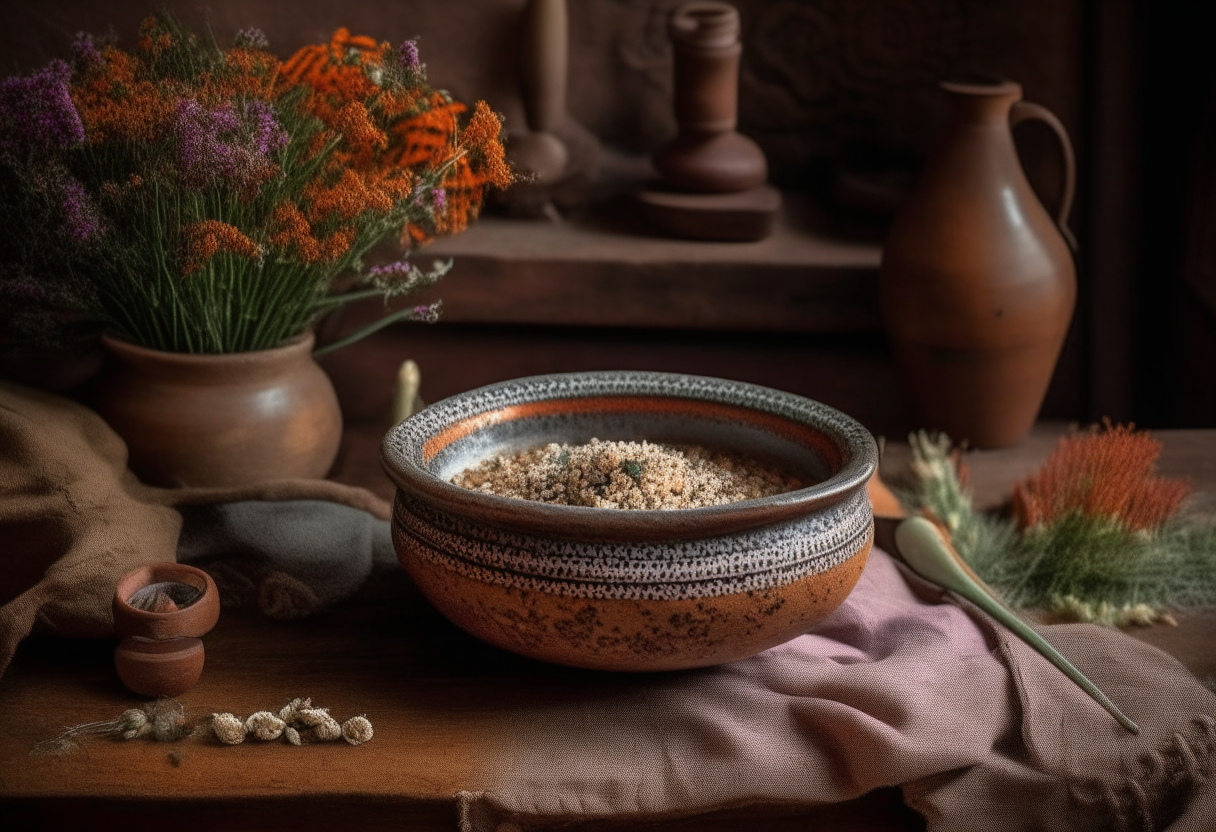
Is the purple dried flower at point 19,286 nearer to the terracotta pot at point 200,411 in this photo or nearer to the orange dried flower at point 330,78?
the terracotta pot at point 200,411

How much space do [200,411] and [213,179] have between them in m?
0.24

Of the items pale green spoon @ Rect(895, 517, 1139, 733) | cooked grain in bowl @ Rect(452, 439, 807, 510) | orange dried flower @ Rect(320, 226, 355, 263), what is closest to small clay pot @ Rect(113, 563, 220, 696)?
cooked grain in bowl @ Rect(452, 439, 807, 510)

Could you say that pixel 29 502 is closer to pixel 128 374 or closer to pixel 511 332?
pixel 128 374

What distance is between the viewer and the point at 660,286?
1649 millimetres

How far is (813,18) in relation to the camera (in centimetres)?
190

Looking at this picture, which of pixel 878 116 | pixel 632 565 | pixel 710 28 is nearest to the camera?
pixel 632 565

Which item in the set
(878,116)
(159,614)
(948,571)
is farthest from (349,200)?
(878,116)

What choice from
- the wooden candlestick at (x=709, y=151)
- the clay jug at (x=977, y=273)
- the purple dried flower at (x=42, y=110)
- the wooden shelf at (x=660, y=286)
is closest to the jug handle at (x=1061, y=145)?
the clay jug at (x=977, y=273)

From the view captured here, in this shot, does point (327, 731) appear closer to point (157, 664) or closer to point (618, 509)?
point (157, 664)

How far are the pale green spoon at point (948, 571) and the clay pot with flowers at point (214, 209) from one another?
460 millimetres

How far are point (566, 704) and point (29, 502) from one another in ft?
1.54

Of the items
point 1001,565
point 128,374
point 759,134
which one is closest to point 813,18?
point 759,134

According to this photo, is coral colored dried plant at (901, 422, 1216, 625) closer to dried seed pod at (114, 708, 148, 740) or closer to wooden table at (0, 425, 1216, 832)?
wooden table at (0, 425, 1216, 832)

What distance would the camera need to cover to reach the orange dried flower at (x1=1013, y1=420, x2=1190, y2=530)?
1.20m
